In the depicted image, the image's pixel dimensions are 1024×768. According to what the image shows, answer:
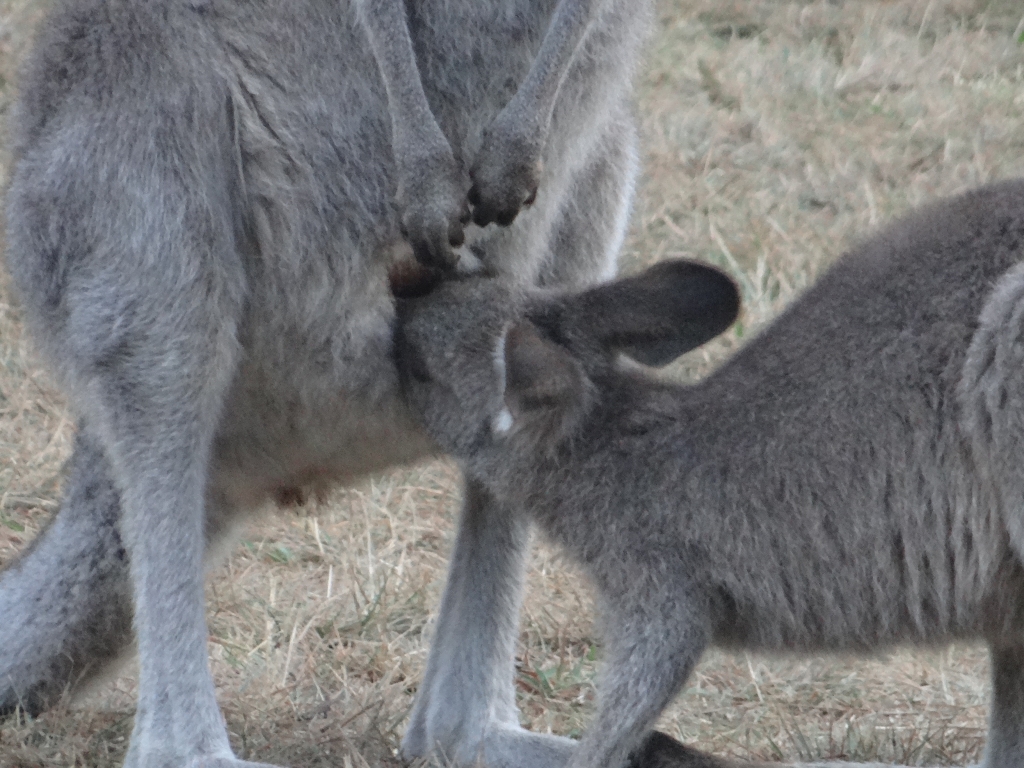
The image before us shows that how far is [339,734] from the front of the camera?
3.90m

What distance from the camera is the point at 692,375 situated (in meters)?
5.80

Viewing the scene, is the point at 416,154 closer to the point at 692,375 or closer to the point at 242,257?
the point at 242,257

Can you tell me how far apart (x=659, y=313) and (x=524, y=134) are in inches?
19.1

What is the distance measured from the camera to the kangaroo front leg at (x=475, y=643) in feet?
12.8

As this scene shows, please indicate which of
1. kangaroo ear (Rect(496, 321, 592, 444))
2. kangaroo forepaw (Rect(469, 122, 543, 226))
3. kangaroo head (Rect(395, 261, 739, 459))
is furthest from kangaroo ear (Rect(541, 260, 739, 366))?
kangaroo forepaw (Rect(469, 122, 543, 226))

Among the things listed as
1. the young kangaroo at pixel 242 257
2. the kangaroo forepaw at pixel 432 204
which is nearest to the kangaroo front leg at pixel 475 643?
the young kangaroo at pixel 242 257

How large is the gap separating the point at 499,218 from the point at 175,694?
1.17 m

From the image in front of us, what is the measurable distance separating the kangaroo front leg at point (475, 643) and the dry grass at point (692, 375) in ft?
0.49

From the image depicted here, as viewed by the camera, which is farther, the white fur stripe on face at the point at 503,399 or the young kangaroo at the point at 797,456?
the white fur stripe on face at the point at 503,399

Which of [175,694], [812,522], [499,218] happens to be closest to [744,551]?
[812,522]

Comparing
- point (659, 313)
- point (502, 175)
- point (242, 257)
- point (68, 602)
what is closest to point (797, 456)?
point (659, 313)

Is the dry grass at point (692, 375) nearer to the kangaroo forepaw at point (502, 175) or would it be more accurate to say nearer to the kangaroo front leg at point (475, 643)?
the kangaroo front leg at point (475, 643)

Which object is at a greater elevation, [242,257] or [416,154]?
[416,154]

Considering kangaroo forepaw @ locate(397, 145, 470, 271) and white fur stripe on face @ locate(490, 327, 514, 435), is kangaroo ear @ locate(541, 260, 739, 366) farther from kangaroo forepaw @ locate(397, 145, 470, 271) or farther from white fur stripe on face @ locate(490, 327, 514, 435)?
kangaroo forepaw @ locate(397, 145, 470, 271)
